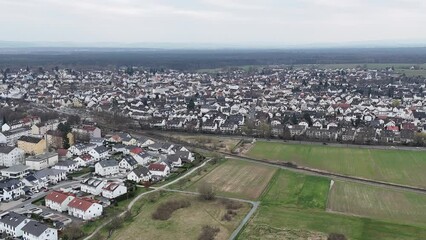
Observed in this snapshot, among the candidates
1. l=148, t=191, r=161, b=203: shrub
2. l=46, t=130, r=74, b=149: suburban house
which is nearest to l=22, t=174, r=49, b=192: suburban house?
l=148, t=191, r=161, b=203: shrub

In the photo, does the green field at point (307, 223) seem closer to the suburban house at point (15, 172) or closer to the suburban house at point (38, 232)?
the suburban house at point (38, 232)

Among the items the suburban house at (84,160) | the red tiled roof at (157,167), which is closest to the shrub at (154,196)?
the red tiled roof at (157,167)

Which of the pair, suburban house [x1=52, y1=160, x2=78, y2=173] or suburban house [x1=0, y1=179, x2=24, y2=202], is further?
suburban house [x1=52, y1=160, x2=78, y2=173]

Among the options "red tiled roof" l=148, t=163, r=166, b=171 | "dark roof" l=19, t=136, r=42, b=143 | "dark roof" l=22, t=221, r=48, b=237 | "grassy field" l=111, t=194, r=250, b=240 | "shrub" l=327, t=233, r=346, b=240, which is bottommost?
"grassy field" l=111, t=194, r=250, b=240

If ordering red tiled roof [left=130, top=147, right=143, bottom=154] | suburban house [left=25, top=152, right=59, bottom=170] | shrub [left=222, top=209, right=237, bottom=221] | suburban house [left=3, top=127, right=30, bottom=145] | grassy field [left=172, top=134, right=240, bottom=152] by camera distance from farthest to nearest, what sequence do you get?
suburban house [left=3, top=127, right=30, bottom=145], grassy field [left=172, top=134, right=240, bottom=152], red tiled roof [left=130, top=147, right=143, bottom=154], suburban house [left=25, top=152, right=59, bottom=170], shrub [left=222, top=209, right=237, bottom=221]

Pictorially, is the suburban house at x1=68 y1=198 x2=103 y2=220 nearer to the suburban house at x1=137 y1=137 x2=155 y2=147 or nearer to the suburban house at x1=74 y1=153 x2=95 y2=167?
the suburban house at x1=74 y1=153 x2=95 y2=167

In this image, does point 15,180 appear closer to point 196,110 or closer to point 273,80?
point 196,110

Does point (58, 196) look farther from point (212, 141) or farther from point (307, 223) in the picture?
point (212, 141)
